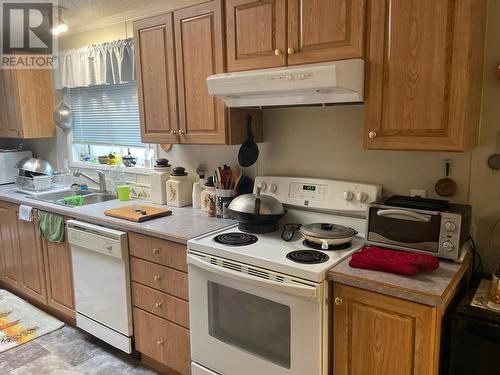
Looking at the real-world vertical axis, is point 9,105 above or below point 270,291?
above

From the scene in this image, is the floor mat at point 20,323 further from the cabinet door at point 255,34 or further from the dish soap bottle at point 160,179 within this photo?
the cabinet door at point 255,34

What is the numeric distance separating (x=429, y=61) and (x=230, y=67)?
1.00 meters

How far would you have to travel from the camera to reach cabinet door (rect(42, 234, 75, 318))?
2.85 meters

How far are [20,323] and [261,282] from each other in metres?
2.31

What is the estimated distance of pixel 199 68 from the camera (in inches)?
91.0

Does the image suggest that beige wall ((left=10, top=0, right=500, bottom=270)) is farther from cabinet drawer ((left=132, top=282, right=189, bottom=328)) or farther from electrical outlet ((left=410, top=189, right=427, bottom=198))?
cabinet drawer ((left=132, top=282, right=189, bottom=328))

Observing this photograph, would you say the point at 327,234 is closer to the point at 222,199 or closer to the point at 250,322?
the point at 250,322

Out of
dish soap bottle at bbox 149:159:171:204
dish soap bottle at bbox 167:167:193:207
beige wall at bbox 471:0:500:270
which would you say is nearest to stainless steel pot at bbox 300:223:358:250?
beige wall at bbox 471:0:500:270

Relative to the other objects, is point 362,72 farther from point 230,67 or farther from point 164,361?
point 164,361

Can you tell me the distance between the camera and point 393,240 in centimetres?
176

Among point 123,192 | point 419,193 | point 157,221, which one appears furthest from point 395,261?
point 123,192

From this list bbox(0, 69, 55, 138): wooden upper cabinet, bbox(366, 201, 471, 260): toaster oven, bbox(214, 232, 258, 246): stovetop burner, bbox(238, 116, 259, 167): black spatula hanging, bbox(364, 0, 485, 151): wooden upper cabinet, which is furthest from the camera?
bbox(0, 69, 55, 138): wooden upper cabinet

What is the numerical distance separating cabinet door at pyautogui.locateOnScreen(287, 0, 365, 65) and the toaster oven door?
2.26 feet

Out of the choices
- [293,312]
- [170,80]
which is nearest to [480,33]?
[293,312]
